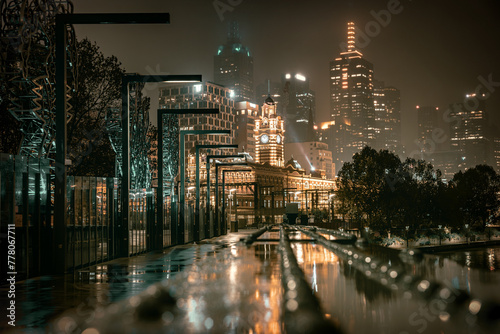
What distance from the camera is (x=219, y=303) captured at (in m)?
12.6

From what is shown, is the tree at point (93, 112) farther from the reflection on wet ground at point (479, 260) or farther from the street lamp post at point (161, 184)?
the reflection on wet ground at point (479, 260)

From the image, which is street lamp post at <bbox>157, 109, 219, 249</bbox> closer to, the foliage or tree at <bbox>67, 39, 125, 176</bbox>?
tree at <bbox>67, 39, 125, 176</bbox>

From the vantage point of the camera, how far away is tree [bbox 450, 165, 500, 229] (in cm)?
13075

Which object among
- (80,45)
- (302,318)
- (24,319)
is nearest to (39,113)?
(24,319)

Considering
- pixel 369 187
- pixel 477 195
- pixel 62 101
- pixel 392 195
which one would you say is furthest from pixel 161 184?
pixel 477 195

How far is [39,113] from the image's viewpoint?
76.8 feet

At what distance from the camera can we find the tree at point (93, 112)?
149ft

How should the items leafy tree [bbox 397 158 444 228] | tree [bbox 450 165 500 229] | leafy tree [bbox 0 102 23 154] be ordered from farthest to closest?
tree [bbox 450 165 500 229], leafy tree [bbox 397 158 444 228], leafy tree [bbox 0 102 23 154]

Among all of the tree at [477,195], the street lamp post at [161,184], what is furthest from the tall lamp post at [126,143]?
the tree at [477,195]

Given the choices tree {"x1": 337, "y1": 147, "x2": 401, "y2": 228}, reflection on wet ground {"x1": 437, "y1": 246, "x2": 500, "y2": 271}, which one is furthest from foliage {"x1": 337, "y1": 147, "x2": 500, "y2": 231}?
reflection on wet ground {"x1": 437, "y1": 246, "x2": 500, "y2": 271}

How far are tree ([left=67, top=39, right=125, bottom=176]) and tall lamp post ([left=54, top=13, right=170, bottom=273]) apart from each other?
2550 cm

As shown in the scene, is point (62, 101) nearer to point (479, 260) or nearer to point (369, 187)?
point (479, 260)

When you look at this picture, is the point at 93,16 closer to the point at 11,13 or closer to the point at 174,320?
the point at 11,13

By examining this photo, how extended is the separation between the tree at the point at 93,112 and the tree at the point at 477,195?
9881 cm
